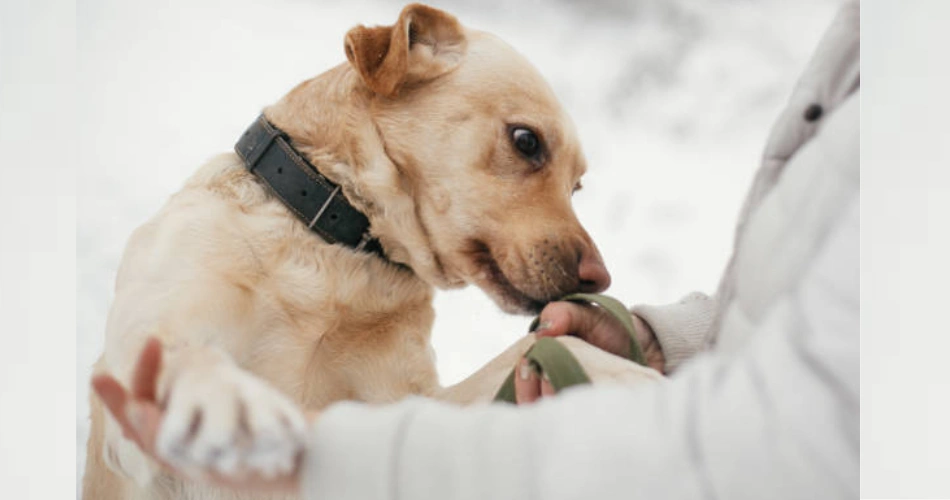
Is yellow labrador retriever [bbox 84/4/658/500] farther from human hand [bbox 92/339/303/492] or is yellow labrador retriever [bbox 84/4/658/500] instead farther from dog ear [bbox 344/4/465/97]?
human hand [bbox 92/339/303/492]

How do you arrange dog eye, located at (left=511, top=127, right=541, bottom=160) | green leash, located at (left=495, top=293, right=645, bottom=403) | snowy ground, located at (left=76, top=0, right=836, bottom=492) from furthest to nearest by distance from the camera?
dog eye, located at (left=511, top=127, right=541, bottom=160)
snowy ground, located at (left=76, top=0, right=836, bottom=492)
green leash, located at (left=495, top=293, right=645, bottom=403)

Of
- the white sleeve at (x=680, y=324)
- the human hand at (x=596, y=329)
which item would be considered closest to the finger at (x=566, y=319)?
the human hand at (x=596, y=329)

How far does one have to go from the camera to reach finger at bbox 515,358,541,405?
2.30 ft

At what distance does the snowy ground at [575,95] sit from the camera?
899 millimetres

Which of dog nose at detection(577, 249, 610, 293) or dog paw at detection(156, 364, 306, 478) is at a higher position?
dog paw at detection(156, 364, 306, 478)

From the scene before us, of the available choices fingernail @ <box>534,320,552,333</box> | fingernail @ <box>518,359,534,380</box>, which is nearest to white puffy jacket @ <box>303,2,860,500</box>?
fingernail @ <box>518,359,534,380</box>

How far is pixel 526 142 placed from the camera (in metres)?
1.03

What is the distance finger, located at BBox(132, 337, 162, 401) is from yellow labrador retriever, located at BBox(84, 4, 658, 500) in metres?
0.24

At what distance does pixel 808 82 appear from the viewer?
0.54 metres

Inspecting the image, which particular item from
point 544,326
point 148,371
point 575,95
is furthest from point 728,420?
point 575,95

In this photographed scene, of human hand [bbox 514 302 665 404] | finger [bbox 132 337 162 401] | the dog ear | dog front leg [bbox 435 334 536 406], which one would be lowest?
dog front leg [bbox 435 334 536 406]

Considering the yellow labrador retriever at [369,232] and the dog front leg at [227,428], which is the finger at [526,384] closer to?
the yellow labrador retriever at [369,232]

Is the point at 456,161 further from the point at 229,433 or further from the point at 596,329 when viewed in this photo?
the point at 229,433

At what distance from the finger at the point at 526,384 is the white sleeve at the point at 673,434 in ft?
0.76
